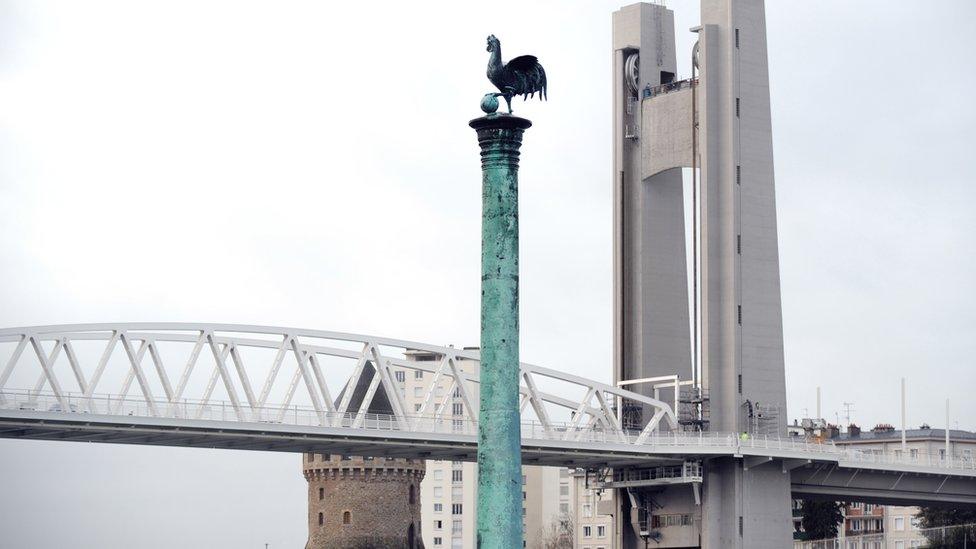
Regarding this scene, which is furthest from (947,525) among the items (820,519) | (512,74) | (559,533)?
(512,74)

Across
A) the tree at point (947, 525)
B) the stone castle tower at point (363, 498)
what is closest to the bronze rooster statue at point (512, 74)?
the stone castle tower at point (363, 498)

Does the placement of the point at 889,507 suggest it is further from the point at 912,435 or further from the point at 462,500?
the point at 462,500

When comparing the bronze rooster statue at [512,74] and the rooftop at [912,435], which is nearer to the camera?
the bronze rooster statue at [512,74]

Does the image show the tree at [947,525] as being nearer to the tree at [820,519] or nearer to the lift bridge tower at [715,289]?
the tree at [820,519]

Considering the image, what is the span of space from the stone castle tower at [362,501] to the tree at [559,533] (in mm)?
43399

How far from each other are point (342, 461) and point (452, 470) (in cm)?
5029

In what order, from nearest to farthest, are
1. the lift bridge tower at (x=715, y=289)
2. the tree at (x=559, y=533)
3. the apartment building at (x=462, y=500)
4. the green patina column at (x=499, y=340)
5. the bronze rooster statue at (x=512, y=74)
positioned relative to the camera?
the green patina column at (x=499, y=340) → the bronze rooster statue at (x=512, y=74) → the lift bridge tower at (x=715, y=289) → the tree at (x=559, y=533) → the apartment building at (x=462, y=500)

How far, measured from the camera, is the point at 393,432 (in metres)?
83.2

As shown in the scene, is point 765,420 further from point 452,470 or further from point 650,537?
point 452,470

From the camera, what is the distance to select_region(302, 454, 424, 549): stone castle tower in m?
120

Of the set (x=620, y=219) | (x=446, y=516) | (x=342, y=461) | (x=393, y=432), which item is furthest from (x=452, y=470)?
(x=393, y=432)

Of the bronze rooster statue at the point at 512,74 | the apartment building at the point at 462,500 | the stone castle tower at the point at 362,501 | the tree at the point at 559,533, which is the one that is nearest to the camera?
the bronze rooster statue at the point at 512,74

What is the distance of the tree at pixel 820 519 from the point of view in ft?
456

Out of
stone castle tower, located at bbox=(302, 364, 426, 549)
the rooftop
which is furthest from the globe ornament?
the rooftop
